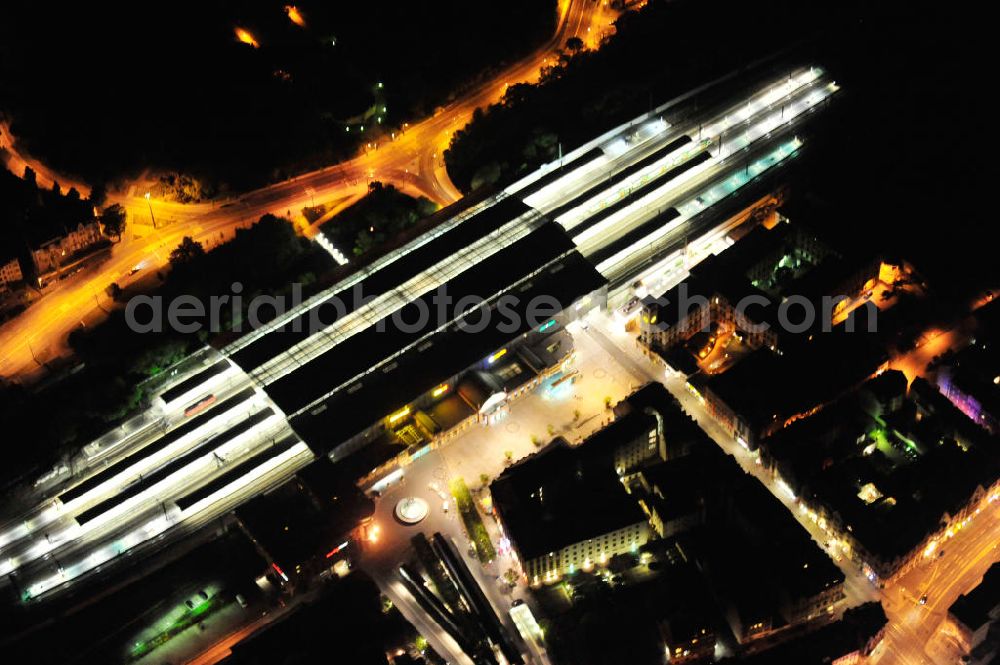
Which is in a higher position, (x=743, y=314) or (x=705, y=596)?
(x=743, y=314)

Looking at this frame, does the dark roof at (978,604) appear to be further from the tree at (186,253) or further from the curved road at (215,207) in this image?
the tree at (186,253)

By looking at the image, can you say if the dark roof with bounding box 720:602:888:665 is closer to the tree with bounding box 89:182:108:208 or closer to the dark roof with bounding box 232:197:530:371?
the dark roof with bounding box 232:197:530:371

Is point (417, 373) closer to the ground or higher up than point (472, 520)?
higher up

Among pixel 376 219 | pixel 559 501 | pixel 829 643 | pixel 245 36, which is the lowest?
pixel 829 643

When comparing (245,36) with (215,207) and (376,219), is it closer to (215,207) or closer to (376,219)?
(215,207)

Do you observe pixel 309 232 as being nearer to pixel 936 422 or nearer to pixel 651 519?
pixel 651 519

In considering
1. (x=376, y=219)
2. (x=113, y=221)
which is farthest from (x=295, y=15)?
(x=376, y=219)

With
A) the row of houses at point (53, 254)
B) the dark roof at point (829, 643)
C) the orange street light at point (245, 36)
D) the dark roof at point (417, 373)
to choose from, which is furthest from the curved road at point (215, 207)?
the dark roof at point (829, 643)

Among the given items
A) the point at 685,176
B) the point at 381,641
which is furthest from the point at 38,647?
the point at 685,176
